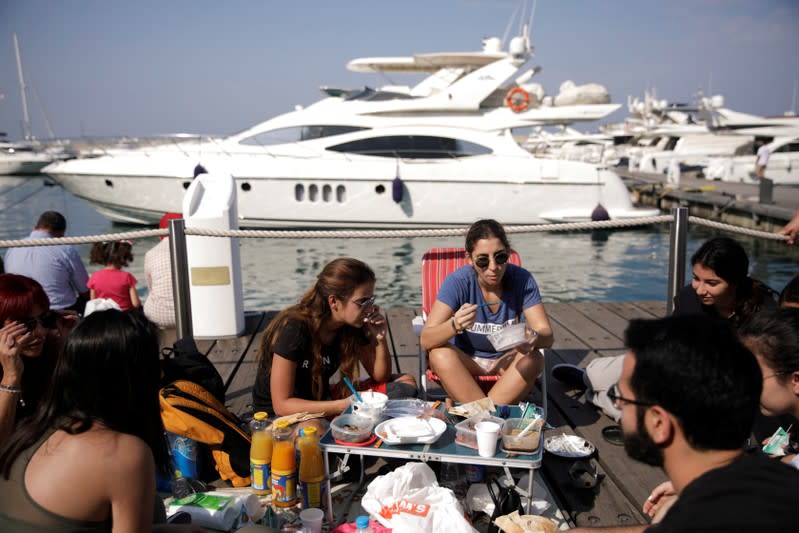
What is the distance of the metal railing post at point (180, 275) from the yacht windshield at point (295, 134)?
11.2m

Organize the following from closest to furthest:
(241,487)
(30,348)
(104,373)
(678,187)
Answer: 1. (104,373)
2. (30,348)
3. (241,487)
4. (678,187)

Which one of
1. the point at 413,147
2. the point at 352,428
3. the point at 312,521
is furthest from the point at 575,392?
the point at 413,147

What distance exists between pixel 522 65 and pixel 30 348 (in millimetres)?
15526

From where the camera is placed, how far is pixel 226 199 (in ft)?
17.4

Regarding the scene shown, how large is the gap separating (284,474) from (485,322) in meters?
1.61

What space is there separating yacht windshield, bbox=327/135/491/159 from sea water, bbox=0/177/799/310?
228cm

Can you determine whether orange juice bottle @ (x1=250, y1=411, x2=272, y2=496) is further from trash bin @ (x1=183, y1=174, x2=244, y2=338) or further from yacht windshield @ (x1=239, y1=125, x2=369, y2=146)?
yacht windshield @ (x1=239, y1=125, x2=369, y2=146)

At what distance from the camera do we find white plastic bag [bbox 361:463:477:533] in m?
2.22

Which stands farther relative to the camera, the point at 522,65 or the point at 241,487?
the point at 522,65

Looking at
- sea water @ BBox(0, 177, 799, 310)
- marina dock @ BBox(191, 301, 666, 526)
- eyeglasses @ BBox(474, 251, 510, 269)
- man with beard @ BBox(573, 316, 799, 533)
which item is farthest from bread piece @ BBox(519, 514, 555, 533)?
sea water @ BBox(0, 177, 799, 310)

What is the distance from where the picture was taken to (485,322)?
3602 mm

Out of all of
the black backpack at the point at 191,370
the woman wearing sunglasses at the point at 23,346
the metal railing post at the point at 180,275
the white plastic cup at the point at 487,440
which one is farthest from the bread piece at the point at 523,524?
the metal railing post at the point at 180,275

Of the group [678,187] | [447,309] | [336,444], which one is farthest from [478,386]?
[678,187]

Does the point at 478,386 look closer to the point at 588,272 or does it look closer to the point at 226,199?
the point at 226,199
